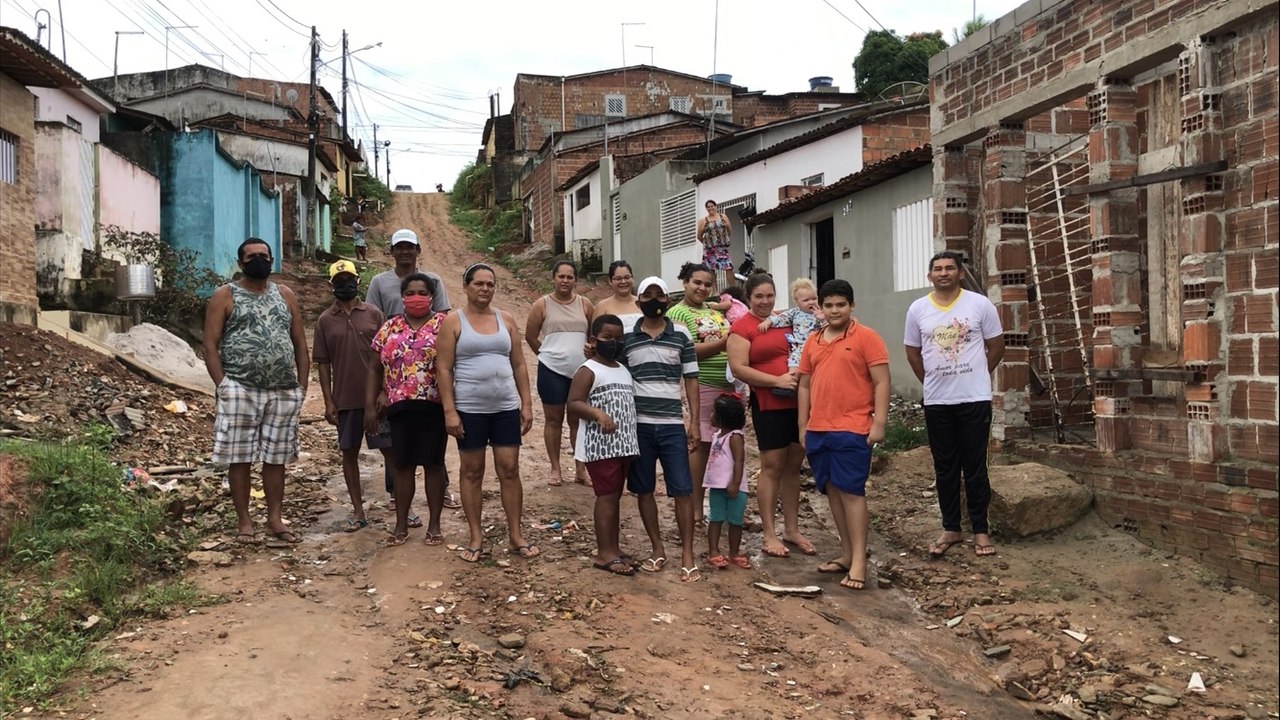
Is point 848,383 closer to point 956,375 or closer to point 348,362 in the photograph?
point 956,375

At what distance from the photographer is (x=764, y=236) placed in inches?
647

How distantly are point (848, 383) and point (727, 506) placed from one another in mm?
1077

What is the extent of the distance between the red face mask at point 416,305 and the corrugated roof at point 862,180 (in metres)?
6.15

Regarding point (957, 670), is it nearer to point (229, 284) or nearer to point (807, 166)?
point (229, 284)

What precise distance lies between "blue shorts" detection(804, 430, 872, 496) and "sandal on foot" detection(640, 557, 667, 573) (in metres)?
1.04

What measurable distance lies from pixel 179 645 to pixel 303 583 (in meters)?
1.03

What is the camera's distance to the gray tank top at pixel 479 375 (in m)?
5.67

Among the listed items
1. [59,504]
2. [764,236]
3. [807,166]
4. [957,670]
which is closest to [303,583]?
[59,504]

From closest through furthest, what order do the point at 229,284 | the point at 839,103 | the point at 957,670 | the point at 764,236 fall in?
the point at 957,670 < the point at 229,284 < the point at 764,236 < the point at 839,103

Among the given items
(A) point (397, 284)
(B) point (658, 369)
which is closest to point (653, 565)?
(B) point (658, 369)

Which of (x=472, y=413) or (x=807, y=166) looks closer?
(x=472, y=413)

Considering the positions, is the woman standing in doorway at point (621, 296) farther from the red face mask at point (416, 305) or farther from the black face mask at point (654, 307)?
the red face mask at point (416, 305)

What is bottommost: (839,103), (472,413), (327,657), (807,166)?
(327,657)

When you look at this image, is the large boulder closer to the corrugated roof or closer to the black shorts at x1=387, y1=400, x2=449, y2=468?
the black shorts at x1=387, y1=400, x2=449, y2=468
